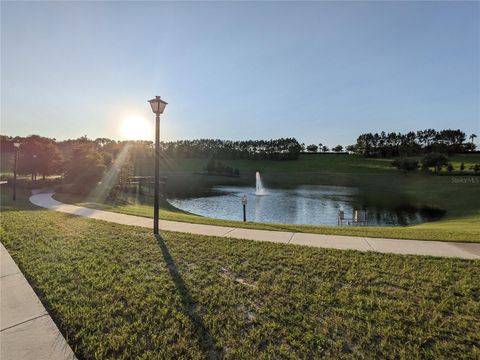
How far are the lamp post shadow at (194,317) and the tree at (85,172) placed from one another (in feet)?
68.1

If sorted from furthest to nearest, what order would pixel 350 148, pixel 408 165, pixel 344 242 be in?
pixel 350 148 → pixel 408 165 → pixel 344 242

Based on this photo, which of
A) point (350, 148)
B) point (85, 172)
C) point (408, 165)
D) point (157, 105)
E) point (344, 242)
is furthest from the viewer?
point (350, 148)

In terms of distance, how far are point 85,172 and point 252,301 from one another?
24.2m

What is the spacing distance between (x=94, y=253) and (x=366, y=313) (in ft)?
A: 18.8

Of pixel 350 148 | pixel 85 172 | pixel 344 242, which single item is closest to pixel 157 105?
pixel 344 242

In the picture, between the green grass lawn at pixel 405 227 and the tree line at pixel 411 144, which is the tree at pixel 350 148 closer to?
the tree line at pixel 411 144

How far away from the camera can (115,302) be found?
3.85 metres

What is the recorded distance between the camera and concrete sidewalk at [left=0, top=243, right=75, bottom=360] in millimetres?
2842

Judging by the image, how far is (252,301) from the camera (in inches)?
153

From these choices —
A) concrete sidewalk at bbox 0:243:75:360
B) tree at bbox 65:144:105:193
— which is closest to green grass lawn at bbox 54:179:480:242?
tree at bbox 65:144:105:193

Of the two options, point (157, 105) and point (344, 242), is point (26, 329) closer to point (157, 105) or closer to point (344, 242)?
point (157, 105)

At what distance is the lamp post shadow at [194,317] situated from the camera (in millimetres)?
2877

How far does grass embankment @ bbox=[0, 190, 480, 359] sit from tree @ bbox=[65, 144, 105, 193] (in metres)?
17.9

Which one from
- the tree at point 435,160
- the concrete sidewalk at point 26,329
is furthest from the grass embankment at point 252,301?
the tree at point 435,160
